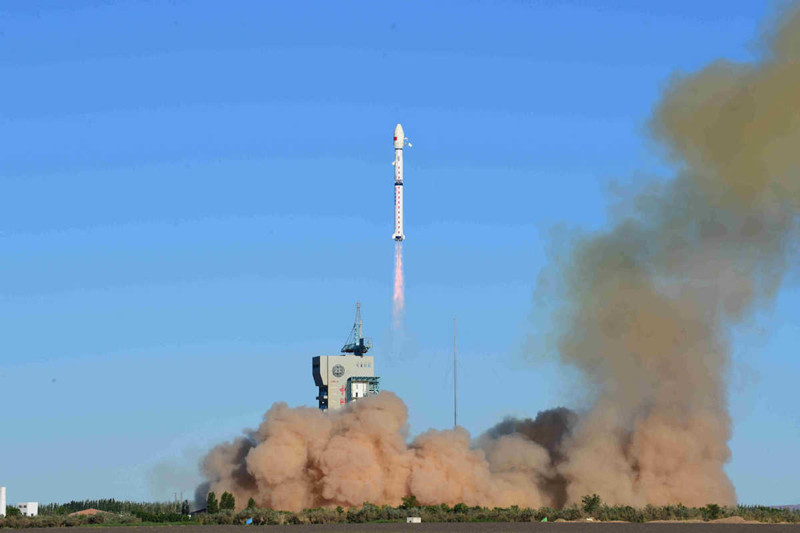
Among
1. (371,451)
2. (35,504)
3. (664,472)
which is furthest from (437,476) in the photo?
(35,504)

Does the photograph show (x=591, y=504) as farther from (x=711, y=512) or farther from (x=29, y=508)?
(x=29, y=508)

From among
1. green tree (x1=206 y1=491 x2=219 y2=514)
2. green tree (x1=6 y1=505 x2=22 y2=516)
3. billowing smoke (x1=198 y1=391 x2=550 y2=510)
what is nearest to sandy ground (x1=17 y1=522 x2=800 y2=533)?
green tree (x1=6 y1=505 x2=22 y2=516)

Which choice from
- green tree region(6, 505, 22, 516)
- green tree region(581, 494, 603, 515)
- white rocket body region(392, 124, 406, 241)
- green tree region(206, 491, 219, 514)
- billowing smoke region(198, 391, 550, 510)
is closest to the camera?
green tree region(581, 494, 603, 515)

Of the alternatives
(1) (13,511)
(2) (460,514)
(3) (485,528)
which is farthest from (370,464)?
(1) (13,511)

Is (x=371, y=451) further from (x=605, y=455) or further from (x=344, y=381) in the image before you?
(x=344, y=381)

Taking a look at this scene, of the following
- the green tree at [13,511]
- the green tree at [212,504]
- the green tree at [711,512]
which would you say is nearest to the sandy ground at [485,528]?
the green tree at [711,512]

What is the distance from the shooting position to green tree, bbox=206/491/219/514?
12575cm

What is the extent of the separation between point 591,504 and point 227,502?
2460 cm

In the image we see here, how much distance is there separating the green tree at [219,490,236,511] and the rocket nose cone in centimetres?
3188

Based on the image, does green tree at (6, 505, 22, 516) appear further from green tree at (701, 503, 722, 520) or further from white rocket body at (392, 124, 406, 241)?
green tree at (701, 503, 722, 520)

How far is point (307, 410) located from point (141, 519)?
14.2 meters

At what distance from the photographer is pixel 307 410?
132 meters

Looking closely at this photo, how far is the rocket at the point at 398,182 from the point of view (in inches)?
5536

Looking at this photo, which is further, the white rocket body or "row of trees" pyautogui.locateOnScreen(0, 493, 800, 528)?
the white rocket body
